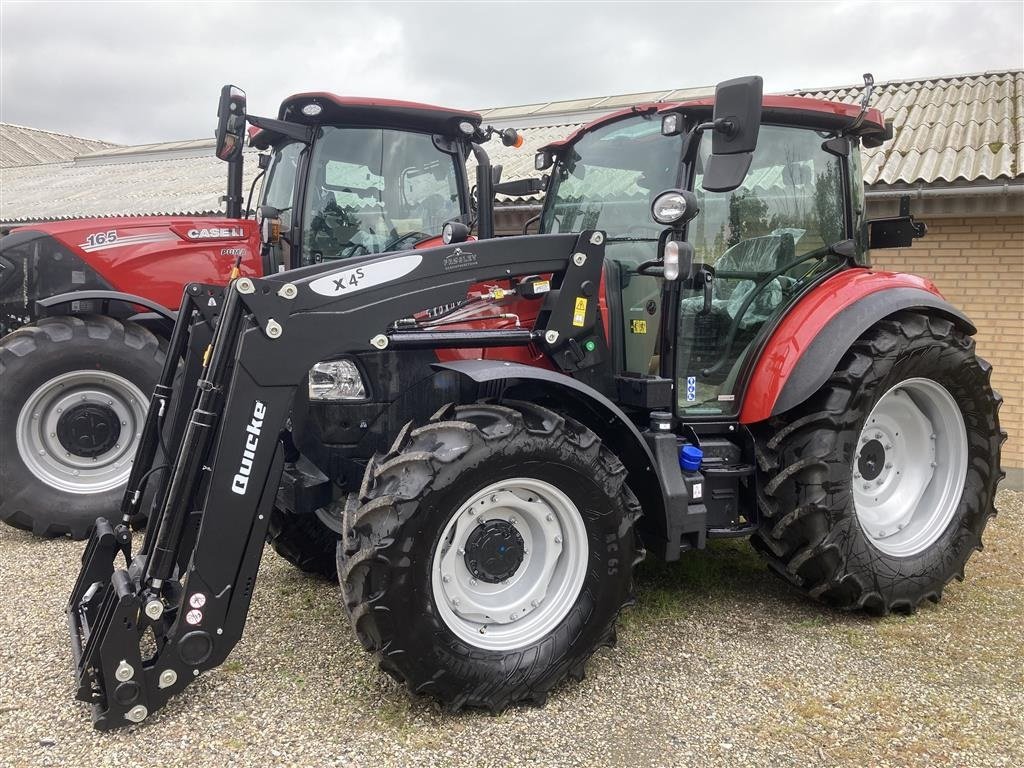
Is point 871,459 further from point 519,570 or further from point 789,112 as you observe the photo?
point 519,570

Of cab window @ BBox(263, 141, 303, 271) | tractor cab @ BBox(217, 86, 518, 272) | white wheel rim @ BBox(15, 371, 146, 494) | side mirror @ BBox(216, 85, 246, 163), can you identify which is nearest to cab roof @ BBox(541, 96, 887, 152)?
tractor cab @ BBox(217, 86, 518, 272)

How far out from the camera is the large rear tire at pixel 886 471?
3576 millimetres

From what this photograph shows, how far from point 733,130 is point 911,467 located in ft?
7.10

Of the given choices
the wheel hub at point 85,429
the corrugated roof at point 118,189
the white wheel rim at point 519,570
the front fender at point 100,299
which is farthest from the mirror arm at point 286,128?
the corrugated roof at point 118,189

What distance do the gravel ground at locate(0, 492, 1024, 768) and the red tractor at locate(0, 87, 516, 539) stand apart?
126 cm

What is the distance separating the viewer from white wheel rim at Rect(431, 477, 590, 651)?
9.71 feet

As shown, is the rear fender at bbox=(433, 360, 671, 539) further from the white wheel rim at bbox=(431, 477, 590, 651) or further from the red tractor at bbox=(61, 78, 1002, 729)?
the white wheel rim at bbox=(431, 477, 590, 651)

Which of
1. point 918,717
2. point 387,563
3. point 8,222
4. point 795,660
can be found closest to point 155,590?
point 387,563

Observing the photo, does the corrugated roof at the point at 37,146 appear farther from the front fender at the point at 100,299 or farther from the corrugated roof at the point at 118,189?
the front fender at the point at 100,299

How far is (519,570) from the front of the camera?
10.3 ft

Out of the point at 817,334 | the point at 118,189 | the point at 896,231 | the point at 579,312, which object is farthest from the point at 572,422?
the point at 118,189

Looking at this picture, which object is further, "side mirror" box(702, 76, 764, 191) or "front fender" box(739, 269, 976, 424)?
"front fender" box(739, 269, 976, 424)

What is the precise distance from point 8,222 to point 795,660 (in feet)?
44.2

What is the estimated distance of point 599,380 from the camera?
3.57 meters
